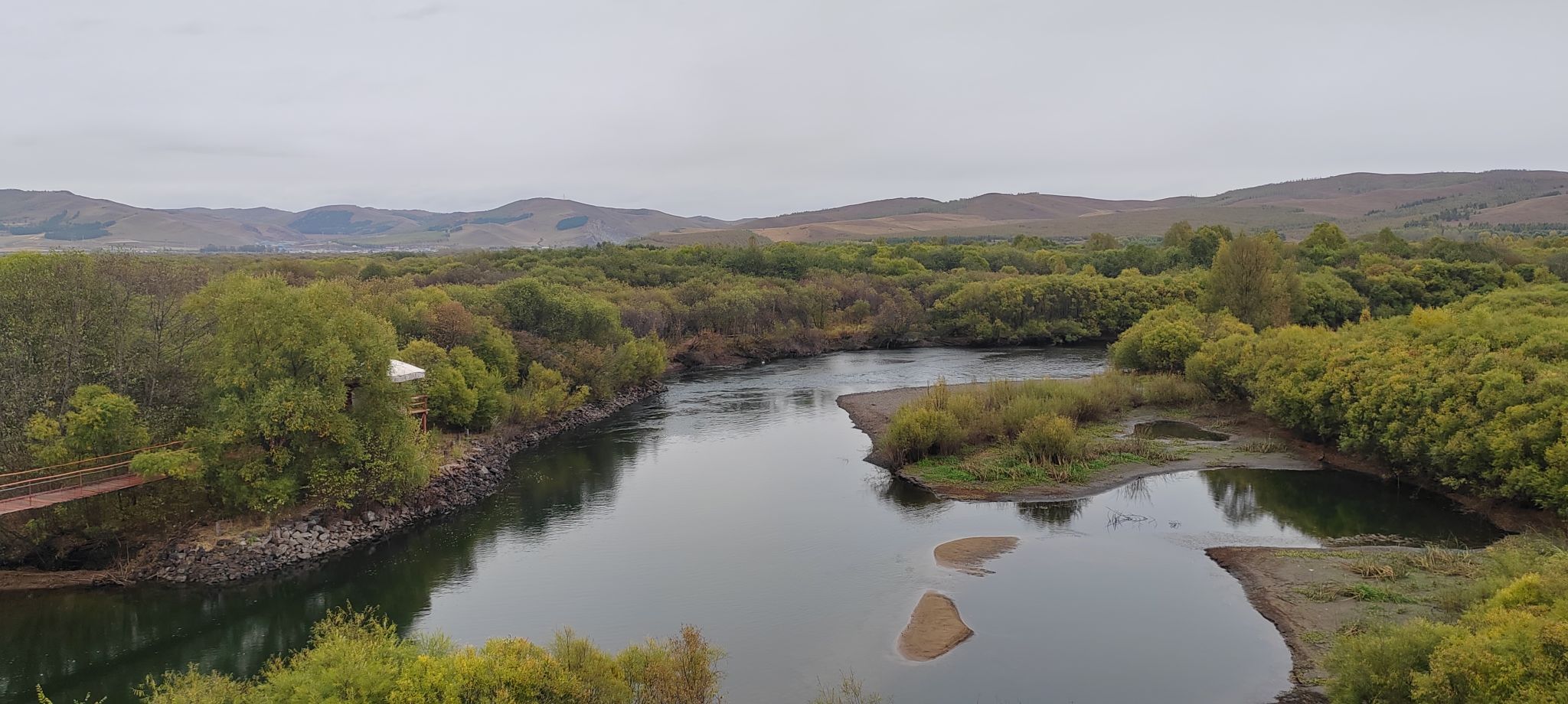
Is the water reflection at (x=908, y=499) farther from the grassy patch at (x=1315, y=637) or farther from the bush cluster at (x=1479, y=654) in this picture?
the bush cluster at (x=1479, y=654)

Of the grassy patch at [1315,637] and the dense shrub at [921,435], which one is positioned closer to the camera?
the grassy patch at [1315,637]

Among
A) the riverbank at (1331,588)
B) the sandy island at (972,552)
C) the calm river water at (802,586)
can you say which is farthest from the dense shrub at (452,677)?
the riverbank at (1331,588)

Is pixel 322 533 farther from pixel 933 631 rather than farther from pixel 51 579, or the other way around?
pixel 933 631

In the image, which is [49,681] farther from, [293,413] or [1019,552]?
[1019,552]

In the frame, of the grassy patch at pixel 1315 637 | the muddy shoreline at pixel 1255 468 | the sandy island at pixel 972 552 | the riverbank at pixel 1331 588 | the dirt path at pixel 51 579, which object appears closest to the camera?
the riverbank at pixel 1331 588

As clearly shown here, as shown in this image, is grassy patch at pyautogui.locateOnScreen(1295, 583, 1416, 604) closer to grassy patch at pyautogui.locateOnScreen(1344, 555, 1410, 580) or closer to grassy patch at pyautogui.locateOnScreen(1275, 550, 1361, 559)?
grassy patch at pyautogui.locateOnScreen(1344, 555, 1410, 580)

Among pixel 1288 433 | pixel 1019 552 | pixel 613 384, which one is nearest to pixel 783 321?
pixel 613 384

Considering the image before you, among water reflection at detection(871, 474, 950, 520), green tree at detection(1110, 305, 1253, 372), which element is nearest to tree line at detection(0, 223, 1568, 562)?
green tree at detection(1110, 305, 1253, 372)
